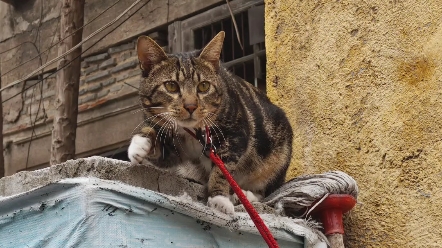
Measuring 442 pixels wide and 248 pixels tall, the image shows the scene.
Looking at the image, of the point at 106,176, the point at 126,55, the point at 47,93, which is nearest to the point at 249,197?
the point at 106,176

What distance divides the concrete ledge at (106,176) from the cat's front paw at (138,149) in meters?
0.14

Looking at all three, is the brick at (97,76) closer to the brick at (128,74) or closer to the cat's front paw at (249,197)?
the brick at (128,74)

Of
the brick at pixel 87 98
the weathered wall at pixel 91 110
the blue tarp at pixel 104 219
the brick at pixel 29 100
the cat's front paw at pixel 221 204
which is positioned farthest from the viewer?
the brick at pixel 29 100

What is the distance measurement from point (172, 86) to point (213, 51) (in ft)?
0.85

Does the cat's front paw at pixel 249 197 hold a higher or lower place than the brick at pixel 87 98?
lower

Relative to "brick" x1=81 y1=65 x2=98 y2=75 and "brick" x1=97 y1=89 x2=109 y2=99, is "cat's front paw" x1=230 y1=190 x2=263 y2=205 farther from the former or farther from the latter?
"brick" x1=81 y1=65 x2=98 y2=75

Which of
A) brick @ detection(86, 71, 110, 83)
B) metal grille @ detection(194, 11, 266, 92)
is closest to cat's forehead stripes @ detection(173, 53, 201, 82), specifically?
metal grille @ detection(194, 11, 266, 92)

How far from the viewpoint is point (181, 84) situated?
273cm

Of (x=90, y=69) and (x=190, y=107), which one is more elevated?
(x=90, y=69)

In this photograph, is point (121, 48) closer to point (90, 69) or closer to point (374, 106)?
point (90, 69)

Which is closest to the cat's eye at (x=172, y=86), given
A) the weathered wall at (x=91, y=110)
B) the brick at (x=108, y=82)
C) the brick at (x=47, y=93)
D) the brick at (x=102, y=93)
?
the weathered wall at (x=91, y=110)

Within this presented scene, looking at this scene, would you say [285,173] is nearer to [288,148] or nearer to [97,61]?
[288,148]

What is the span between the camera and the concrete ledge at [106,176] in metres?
2.26

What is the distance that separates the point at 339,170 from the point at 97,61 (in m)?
5.31
